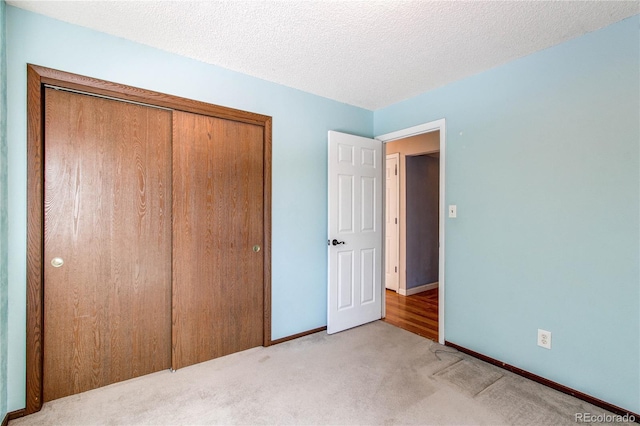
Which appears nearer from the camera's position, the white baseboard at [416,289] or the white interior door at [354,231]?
the white interior door at [354,231]

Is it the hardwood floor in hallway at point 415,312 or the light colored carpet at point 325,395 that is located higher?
the light colored carpet at point 325,395

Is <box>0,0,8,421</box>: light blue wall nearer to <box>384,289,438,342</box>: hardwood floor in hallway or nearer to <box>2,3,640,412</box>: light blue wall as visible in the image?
<box>2,3,640,412</box>: light blue wall

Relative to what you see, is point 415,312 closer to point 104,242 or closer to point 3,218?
point 104,242

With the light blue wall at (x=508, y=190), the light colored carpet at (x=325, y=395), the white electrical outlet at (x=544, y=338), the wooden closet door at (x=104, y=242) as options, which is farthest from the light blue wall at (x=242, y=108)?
the white electrical outlet at (x=544, y=338)

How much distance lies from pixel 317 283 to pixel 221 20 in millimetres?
2313

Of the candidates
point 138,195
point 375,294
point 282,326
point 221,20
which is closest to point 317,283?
point 282,326

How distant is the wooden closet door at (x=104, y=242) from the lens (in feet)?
6.29

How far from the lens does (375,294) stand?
3361 mm

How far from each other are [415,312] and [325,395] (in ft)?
6.72

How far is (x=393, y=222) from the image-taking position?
4672 millimetres

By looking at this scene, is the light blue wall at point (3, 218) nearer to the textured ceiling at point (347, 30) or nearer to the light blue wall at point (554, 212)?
the textured ceiling at point (347, 30)

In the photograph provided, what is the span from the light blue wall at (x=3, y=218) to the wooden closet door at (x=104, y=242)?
0.18 metres

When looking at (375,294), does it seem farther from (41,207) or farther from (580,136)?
(41,207)

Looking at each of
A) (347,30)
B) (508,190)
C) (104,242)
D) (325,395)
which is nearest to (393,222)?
(508,190)
